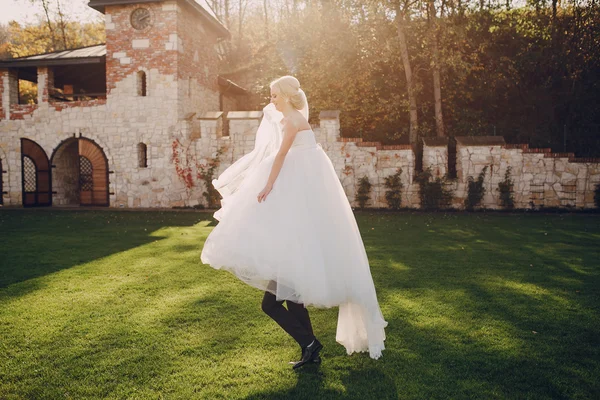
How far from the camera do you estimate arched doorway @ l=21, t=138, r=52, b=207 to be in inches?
701

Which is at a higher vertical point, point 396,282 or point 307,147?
point 307,147

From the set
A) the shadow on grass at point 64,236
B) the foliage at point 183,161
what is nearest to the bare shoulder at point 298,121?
the shadow on grass at point 64,236

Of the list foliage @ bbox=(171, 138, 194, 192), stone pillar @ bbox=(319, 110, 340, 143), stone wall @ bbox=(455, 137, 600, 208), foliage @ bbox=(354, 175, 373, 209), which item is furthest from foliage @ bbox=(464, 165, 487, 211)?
foliage @ bbox=(171, 138, 194, 192)

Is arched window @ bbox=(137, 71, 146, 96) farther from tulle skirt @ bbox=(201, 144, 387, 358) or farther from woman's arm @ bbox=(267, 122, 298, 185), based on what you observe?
woman's arm @ bbox=(267, 122, 298, 185)

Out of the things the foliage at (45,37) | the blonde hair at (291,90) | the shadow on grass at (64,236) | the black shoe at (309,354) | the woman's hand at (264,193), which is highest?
the foliage at (45,37)

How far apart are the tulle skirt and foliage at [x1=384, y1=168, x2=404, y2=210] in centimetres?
1162

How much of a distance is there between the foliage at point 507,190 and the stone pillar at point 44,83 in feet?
56.0

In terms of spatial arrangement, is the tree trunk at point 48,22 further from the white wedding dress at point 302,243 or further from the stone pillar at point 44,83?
the white wedding dress at point 302,243

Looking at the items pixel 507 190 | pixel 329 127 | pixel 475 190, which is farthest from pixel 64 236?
pixel 507 190

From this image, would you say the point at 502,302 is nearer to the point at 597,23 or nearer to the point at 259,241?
the point at 259,241

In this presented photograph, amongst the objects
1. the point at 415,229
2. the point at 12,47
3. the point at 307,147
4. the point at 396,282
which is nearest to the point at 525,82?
the point at 415,229

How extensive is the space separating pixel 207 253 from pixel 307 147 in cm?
118

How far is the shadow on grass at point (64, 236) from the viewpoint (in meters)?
7.07

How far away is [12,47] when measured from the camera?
33.2m
